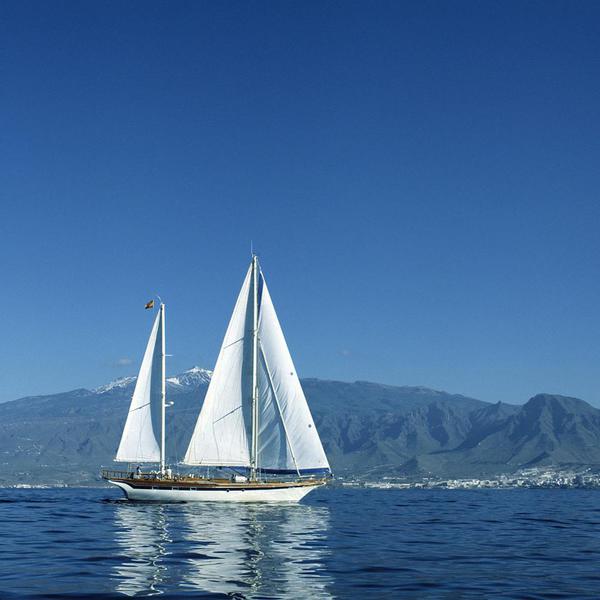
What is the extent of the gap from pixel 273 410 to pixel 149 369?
64.9ft

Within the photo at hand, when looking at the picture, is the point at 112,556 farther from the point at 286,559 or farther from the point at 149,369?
the point at 149,369

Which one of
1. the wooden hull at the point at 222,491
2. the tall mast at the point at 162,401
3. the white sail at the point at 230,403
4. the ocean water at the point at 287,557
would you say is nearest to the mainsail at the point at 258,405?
the white sail at the point at 230,403

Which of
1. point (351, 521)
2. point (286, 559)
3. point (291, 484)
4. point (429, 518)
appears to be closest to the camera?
point (286, 559)

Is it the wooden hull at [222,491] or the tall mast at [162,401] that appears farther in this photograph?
the tall mast at [162,401]

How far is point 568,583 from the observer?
125 feet

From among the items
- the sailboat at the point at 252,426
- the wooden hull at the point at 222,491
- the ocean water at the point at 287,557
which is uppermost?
the sailboat at the point at 252,426

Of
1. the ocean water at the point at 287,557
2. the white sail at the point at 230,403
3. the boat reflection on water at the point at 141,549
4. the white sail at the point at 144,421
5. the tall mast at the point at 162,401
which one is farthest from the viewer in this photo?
the white sail at the point at 144,421

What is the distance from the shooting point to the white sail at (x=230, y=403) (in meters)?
96.3

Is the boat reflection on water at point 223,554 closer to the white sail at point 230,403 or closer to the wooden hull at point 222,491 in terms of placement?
the wooden hull at point 222,491

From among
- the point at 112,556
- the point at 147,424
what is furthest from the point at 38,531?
the point at 147,424

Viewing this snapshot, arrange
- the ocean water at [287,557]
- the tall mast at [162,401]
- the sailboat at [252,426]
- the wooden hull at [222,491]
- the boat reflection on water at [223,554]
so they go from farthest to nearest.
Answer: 1. the tall mast at [162,401]
2. the sailboat at [252,426]
3. the wooden hull at [222,491]
4. the boat reflection on water at [223,554]
5. the ocean water at [287,557]

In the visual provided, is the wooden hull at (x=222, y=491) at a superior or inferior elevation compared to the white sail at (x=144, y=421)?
inferior

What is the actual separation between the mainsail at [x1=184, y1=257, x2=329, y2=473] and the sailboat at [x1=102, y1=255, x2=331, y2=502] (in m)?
0.12

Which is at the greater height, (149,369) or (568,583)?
(149,369)
